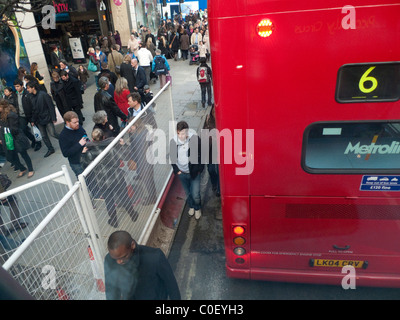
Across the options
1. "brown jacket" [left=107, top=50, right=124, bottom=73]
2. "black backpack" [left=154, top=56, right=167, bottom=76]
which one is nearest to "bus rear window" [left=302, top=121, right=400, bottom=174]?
Result: "black backpack" [left=154, top=56, right=167, bottom=76]

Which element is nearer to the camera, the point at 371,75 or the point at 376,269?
the point at 371,75

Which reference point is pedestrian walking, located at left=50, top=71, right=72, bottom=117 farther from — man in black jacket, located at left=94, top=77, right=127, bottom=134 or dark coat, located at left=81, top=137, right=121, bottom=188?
dark coat, located at left=81, top=137, right=121, bottom=188

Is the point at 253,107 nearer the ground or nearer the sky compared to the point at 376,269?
nearer the sky

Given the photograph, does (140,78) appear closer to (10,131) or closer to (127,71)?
(127,71)

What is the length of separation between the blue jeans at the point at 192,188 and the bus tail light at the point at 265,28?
10.5 feet

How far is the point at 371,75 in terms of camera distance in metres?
2.49

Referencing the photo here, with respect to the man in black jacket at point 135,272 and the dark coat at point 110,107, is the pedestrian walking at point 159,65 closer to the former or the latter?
the dark coat at point 110,107

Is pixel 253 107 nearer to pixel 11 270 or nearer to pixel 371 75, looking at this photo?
pixel 371 75

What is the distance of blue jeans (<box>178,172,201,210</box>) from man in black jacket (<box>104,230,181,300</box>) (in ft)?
8.96

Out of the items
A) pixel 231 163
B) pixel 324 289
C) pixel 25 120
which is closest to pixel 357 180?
pixel 231 163

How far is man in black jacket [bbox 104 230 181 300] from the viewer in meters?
2.57

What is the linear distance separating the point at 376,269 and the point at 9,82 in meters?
12.9

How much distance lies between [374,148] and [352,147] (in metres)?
0.19

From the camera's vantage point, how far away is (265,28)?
2.47 m
